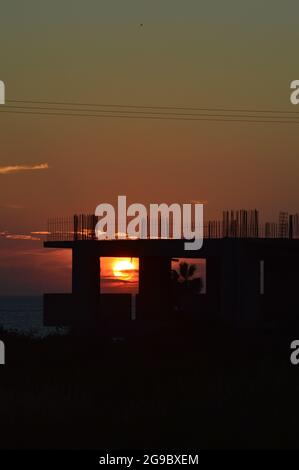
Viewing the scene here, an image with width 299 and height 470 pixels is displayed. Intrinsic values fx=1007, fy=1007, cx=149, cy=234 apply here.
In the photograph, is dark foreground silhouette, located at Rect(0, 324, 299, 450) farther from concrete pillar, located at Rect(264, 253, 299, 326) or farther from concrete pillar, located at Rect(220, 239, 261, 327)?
concrete pillar, located at Rect(264, 253, 299, 326)

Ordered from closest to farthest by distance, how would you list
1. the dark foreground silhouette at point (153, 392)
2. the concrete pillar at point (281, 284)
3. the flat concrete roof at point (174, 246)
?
the dark foreground silhouette at point (153, 392), the flat concrete roof at point (174, 246), the concrete pillar at point (281, 284)

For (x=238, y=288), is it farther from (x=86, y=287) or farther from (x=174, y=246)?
(x=86, y=287)

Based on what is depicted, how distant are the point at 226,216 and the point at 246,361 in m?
15.6

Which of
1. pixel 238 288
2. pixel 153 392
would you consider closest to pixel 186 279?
pixel 238 288

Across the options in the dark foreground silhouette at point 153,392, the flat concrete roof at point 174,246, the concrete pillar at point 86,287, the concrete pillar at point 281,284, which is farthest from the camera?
the concrete pillar at point 281,284

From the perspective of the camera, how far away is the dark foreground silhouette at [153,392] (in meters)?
28.7

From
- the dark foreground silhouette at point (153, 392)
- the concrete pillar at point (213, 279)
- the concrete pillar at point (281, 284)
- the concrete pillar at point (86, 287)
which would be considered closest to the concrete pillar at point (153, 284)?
the concrete pillar at point (213, 279)

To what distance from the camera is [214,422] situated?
100.0 ft

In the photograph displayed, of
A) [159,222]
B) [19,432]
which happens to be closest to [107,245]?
[159,222]

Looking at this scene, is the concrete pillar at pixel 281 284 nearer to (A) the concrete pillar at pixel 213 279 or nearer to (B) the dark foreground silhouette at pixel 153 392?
(A) the concrete pillar at pixel 213 279

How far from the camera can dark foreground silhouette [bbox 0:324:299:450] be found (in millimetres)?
28734

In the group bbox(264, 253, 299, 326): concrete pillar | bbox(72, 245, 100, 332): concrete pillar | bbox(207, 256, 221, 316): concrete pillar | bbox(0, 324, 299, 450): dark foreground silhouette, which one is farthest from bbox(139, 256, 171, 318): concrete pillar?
bbox(0, 324, 299, 450): dark foreground silhouette

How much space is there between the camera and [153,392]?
35.9 metres
